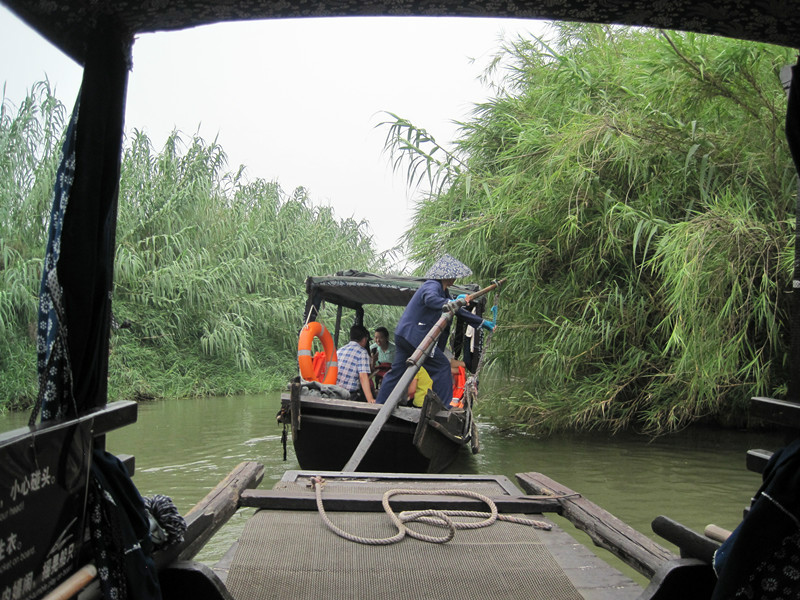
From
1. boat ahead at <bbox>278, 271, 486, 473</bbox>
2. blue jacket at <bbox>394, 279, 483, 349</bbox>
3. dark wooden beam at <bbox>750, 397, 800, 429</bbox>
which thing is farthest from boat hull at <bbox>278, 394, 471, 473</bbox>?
dark wooden beam at <bbox>750, 397, 800, 429</bbox>

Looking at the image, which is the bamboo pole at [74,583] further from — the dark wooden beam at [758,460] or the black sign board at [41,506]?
the dark wooden beam at [758,460]

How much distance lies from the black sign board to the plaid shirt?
5435 millimetres

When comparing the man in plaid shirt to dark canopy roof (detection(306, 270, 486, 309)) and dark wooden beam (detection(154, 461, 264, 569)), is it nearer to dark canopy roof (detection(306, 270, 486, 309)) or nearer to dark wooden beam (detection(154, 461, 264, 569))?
dark canopy roof (detection(306, 270, 486, 309))

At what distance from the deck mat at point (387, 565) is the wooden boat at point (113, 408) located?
1 cm

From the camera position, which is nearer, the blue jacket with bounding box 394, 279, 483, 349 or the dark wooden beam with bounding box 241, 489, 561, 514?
the dark wooden beam with bounding box 241, 489, 561, 514

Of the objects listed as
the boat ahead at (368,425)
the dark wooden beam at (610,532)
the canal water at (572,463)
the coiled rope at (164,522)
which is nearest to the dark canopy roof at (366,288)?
the boat ahead at (368,425)

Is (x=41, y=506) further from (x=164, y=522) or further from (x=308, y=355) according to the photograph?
(x=308, y=355)

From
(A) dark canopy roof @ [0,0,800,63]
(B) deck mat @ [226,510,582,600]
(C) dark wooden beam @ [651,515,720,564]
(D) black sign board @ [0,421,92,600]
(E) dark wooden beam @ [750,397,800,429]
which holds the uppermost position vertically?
(A) dark canopy roof @ [0,0,800,63]

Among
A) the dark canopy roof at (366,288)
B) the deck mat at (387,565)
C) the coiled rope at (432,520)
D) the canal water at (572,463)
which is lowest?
the canal water at (572,463)

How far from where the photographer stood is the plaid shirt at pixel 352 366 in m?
7.27

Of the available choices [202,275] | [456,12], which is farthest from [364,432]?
[202,275]

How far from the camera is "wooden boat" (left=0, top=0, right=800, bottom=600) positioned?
162cm

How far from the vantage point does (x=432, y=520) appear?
3363 mm

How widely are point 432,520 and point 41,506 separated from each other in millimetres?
2052
